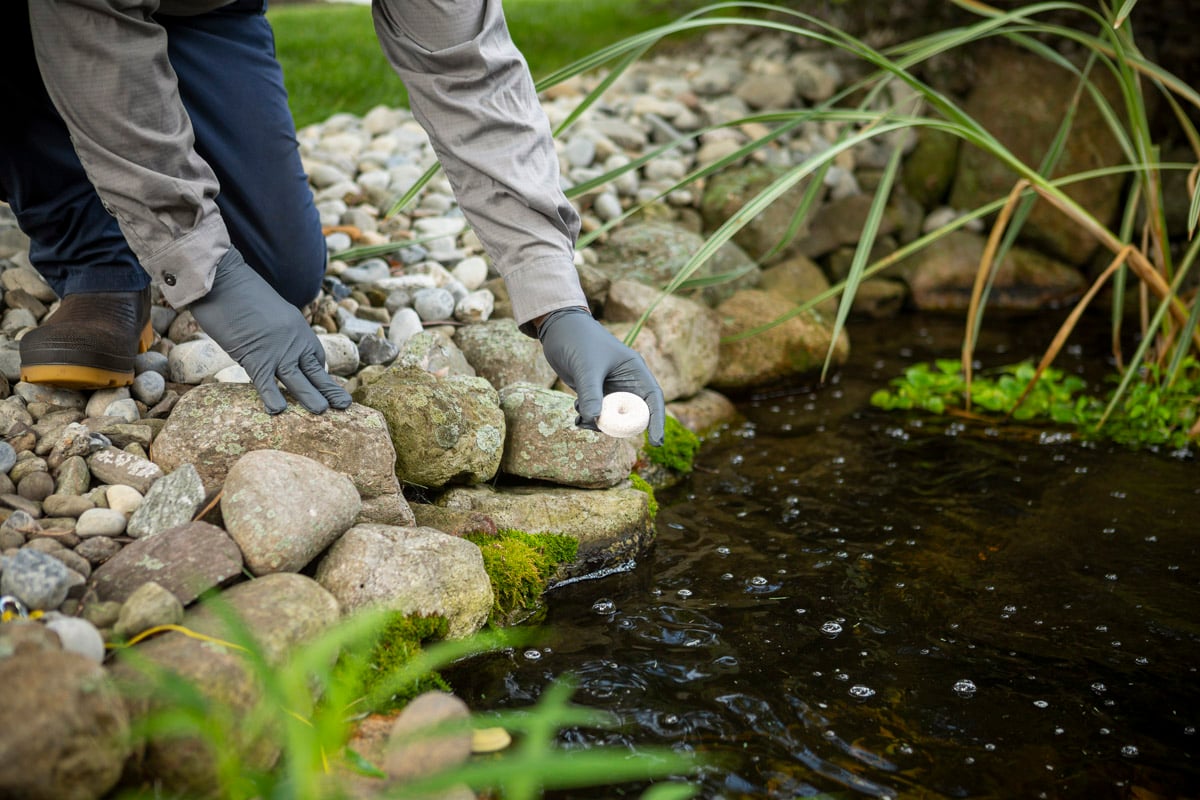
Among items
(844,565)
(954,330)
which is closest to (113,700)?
(844,565)

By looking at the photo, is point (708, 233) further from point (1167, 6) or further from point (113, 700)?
point (113, 700)

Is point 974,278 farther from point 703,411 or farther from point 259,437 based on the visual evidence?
point 259,437

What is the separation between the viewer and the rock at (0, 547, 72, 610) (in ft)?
4.94

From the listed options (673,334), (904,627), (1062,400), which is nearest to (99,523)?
(904,627)

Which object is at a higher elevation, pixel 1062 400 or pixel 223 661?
pixel 223 661

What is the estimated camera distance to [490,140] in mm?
1991

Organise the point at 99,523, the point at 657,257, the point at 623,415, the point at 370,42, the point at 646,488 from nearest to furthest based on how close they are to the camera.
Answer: the point at 99,523
the point at 623,415
the point at 646,488
the point at 657,257
the point at 370,42

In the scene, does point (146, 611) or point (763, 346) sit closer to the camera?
point (146, 611)

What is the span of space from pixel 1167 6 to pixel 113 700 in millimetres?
4781

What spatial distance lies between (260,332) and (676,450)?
1272 mm

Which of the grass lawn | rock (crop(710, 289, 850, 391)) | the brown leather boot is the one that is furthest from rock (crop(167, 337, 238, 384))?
the grass lawn

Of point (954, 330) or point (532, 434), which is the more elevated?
point (532, 434)

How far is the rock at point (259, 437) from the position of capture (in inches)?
76.2

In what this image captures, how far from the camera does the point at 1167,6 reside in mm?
4238
